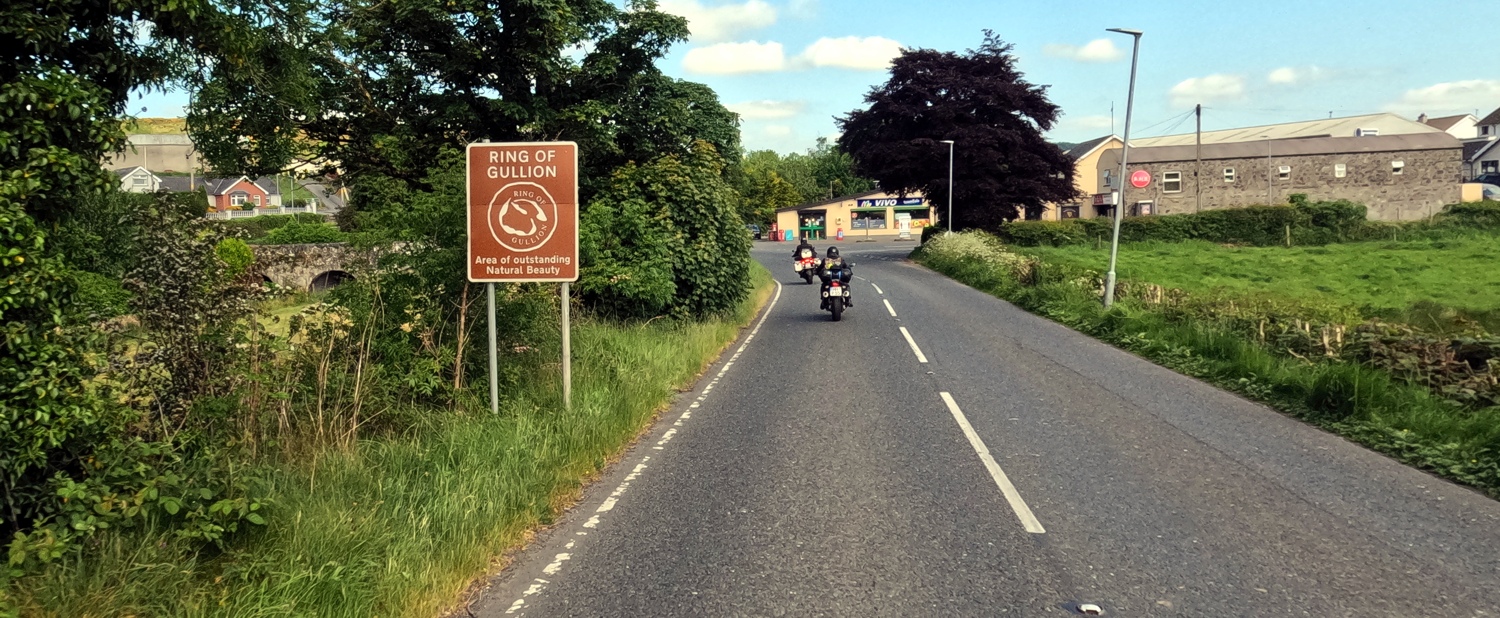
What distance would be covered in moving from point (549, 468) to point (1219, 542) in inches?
171

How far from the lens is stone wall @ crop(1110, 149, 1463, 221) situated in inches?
2372

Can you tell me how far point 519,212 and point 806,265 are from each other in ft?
81.4

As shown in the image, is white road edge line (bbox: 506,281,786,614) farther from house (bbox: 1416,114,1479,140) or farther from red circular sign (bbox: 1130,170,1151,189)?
house (bbox: 1416,114,1479,140)

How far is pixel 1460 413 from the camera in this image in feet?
28.1

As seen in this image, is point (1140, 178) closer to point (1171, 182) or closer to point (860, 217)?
point (1171, 182)

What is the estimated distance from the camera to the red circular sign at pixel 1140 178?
6181cm

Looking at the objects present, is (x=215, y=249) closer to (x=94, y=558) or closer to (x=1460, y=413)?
(x=94, y=558)

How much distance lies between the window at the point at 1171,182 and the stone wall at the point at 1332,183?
15cm

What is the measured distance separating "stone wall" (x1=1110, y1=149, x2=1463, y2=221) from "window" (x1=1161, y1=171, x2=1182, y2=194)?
6.0 inches

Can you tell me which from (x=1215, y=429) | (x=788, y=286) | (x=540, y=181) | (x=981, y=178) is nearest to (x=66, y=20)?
(x=540, y=181)

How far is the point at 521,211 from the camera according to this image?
8.42m

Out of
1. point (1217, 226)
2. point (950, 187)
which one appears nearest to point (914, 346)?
point (950, 187)

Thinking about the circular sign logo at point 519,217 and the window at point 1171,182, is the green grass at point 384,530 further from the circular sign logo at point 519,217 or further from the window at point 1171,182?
the window at point 1171,182

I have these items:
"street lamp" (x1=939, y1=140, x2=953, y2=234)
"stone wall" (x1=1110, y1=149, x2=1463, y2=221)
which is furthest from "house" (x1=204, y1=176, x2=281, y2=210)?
"stone wall" (x1=1110, y1=149, x2=1463, y2=221)
